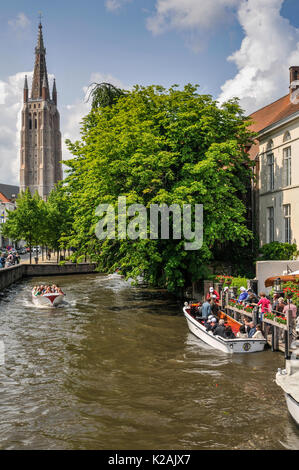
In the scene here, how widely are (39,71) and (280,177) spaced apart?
5405 inches

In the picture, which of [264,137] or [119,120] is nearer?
[119,120]

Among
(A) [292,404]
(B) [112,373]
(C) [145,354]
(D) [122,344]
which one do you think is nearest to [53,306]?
(D) [122,344]

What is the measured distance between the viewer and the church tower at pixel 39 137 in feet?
468

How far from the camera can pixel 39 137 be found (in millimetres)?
143250

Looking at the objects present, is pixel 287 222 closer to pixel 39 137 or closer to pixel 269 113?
pixel 269 113

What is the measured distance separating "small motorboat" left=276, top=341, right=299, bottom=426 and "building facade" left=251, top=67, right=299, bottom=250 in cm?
1703

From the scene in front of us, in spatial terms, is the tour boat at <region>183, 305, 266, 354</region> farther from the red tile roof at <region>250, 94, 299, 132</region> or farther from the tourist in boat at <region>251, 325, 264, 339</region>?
the red tile roof at <region>250, 94, 299, 132</region>

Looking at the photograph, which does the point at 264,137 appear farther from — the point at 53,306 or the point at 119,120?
the point at 53,306

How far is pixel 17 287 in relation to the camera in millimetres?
39281

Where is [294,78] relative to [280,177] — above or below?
above

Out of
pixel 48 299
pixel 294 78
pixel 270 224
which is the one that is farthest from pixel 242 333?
pixel 294 78

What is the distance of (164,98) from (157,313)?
12300mm

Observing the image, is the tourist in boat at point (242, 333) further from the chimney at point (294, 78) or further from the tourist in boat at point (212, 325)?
the chimney at point (294, 78)

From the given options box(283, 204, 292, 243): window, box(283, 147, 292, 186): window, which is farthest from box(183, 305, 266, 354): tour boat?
box(283, 147, 292, 186): window
